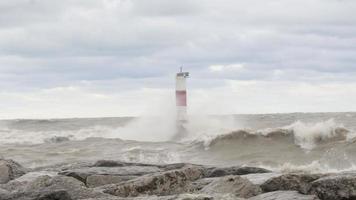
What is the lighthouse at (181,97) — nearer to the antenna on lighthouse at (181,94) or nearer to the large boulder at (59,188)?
the antenna on lighthouse at (181,94)

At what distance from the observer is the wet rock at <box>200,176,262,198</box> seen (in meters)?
6.27

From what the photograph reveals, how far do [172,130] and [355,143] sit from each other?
7.67 m

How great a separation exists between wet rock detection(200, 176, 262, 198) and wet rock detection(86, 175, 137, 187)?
1.58 m

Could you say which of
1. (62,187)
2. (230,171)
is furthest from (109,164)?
(62,187)

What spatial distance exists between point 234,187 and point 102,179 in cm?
205

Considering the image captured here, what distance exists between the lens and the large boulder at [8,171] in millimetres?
8485

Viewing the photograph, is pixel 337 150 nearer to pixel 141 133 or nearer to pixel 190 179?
pixel 190 179

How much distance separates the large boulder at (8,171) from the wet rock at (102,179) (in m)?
1.32

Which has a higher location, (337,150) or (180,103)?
(180,103)

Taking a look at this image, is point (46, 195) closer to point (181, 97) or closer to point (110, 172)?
point (110, 172)

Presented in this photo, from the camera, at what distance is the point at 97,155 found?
1603 centimetres

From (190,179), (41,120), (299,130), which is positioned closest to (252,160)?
(299,130)

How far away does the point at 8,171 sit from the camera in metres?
8.69

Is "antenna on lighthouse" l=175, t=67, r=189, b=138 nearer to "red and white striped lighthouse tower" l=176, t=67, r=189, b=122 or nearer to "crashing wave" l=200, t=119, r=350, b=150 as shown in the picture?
"red and white striped lighthouse tower" l=176, t=67, r=189, b=122
